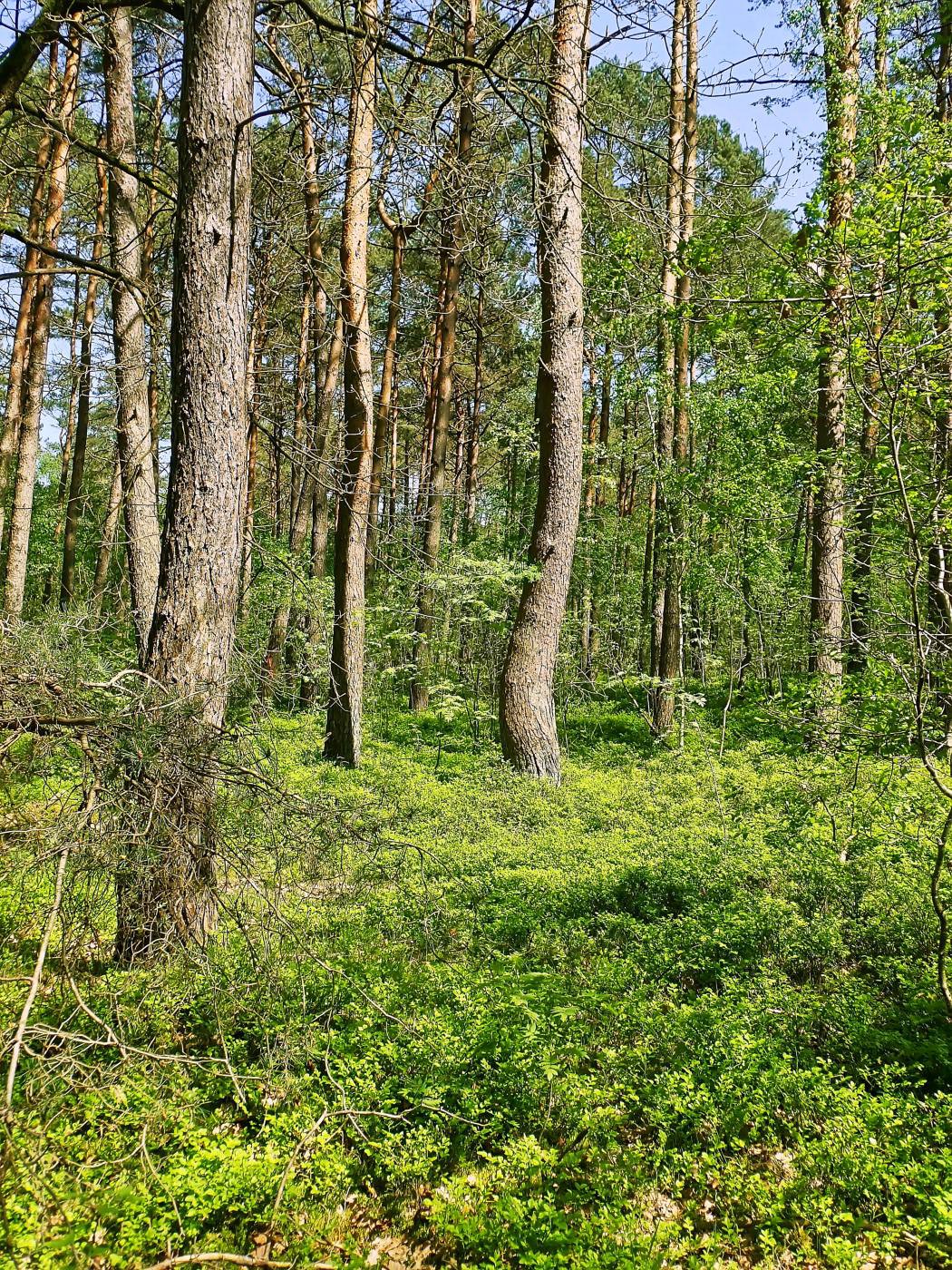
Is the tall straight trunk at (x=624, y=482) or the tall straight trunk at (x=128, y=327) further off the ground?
the tall straight trunk at (x=624, y=482)

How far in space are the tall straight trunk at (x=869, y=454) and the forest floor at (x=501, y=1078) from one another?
124cm

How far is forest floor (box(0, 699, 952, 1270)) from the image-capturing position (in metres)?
2.64

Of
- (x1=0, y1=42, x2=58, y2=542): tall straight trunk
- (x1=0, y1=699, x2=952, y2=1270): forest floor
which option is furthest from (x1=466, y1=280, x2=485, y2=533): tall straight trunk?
(x1=0, y1=699, x2=952, y2=1270): forest floor

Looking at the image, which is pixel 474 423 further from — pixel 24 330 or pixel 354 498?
pixel 354 498

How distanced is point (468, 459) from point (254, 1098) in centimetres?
2009

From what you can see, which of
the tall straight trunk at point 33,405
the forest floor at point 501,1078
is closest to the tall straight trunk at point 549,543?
the forest floor at point 501,1078

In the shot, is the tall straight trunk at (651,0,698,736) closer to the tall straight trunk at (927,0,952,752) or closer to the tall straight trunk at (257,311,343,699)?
the tall straight trunk at (257,311,343,699)

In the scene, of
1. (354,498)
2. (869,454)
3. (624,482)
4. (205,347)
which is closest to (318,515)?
(354,498)

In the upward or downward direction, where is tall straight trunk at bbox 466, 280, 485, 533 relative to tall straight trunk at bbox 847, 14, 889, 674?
upward

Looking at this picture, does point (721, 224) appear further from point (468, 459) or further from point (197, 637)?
point (468, 459)

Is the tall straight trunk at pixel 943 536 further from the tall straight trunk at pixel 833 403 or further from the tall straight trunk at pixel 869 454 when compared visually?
the tall straight trunk at pixel 833 403

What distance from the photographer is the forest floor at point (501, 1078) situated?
264cm

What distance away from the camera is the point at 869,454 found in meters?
7.77

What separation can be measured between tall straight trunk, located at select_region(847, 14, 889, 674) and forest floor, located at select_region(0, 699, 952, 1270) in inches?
48.8
